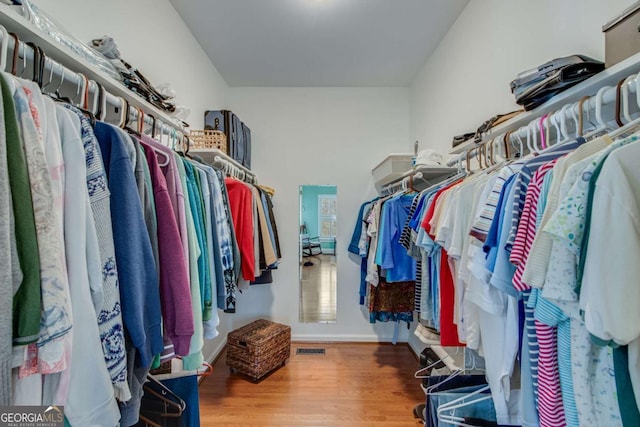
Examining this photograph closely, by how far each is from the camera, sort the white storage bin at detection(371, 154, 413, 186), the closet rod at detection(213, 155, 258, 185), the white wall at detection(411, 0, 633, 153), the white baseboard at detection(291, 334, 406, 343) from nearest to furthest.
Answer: the white wall at detection(411, 0, 633, 153), the closet rod at detection(213, 155, 258, 185), the white storage bin at detection(371, 154, 413, 186), the white baseboard at detection(291, 334, 406, 343)

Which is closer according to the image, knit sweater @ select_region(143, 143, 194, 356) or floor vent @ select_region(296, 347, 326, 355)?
knit sweater @ select_region(143, 143, 194, 356)

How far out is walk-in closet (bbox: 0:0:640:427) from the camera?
557 millimetres

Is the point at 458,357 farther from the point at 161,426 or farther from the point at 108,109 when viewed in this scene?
the point at 108,109

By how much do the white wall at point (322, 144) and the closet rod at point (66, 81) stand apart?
1.80 meters

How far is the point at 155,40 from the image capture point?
1.76 metres

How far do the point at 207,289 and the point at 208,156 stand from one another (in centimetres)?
110

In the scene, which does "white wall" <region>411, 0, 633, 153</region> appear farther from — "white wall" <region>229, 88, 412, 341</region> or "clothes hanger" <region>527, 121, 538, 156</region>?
"white wall" <region>229, 88, 412, 341</region>

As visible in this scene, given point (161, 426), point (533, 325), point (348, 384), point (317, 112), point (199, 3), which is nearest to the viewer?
point (533, 325)

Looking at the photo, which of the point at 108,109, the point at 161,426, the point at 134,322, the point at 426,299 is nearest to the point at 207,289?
the point at 134,322

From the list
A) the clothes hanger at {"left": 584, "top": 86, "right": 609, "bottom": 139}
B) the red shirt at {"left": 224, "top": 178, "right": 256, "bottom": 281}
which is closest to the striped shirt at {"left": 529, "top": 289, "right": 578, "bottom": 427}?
the clothes hanger at {"left": 584, "top": 86, "right": 609, "bottom": 139}

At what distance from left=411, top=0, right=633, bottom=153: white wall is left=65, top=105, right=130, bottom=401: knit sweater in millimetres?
1641

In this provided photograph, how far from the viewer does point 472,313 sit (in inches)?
40.5

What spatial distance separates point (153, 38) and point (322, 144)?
5.62 ft

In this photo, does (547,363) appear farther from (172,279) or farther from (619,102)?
(172,279)
